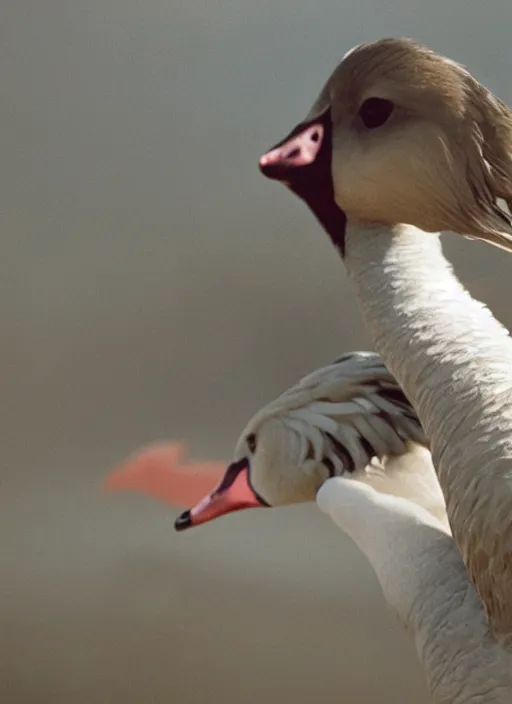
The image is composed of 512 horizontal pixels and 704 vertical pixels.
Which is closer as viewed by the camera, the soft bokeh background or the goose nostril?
the goose nostril

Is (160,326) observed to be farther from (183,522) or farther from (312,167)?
(312,167)

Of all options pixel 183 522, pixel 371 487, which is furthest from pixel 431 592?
pixel 183 522

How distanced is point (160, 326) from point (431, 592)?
0.49 metres

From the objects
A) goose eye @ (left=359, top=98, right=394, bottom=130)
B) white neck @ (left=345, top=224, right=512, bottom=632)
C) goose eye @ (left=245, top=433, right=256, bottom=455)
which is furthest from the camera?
goose eye @ (left=245, top=433, right=256, bottom=455)

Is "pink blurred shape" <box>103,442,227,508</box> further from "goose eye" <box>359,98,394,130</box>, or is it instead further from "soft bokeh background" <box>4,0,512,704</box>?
"goose eye" <box>359,98,394,130</box>

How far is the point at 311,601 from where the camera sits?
3.00 ft

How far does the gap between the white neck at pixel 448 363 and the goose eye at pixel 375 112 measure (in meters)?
0.09

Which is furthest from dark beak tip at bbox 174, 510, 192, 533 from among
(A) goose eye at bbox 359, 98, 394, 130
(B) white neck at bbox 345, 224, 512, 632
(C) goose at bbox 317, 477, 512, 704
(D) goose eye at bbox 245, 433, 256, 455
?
(A) goose eye at bbox 359, 98, 394, 130

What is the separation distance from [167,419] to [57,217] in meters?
0.28

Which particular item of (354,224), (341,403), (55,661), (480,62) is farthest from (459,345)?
(55,661)

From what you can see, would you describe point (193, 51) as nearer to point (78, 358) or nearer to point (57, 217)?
point (57, 217)

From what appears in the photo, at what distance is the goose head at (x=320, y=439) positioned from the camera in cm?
81

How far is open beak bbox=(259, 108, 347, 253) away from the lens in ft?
2.22

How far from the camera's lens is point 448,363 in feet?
1.91
